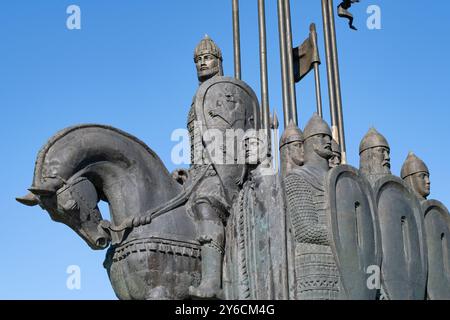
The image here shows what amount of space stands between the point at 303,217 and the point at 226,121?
2.19 m

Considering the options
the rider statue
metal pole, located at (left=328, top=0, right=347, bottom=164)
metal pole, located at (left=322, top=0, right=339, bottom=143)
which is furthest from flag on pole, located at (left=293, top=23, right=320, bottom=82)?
the rider statue

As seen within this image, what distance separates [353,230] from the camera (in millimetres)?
10414

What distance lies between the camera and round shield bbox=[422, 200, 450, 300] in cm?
1128

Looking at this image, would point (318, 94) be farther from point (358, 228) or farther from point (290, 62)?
point (358, 228)

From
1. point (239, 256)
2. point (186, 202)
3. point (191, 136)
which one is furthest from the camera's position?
point (191, 136)

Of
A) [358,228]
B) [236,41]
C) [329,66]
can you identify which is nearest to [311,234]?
[358,228]

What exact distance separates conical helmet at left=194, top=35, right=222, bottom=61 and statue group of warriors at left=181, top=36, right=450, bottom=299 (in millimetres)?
1123

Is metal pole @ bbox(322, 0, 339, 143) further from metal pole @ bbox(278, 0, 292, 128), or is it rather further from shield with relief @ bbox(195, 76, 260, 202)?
shield with relief @ bbox(195, 76, 260, 202)

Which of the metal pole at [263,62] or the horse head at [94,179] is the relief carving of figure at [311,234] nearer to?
the horse head at [94,179]

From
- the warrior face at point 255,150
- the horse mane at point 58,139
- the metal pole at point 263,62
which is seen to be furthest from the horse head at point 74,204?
the metal pole at point 263,62
